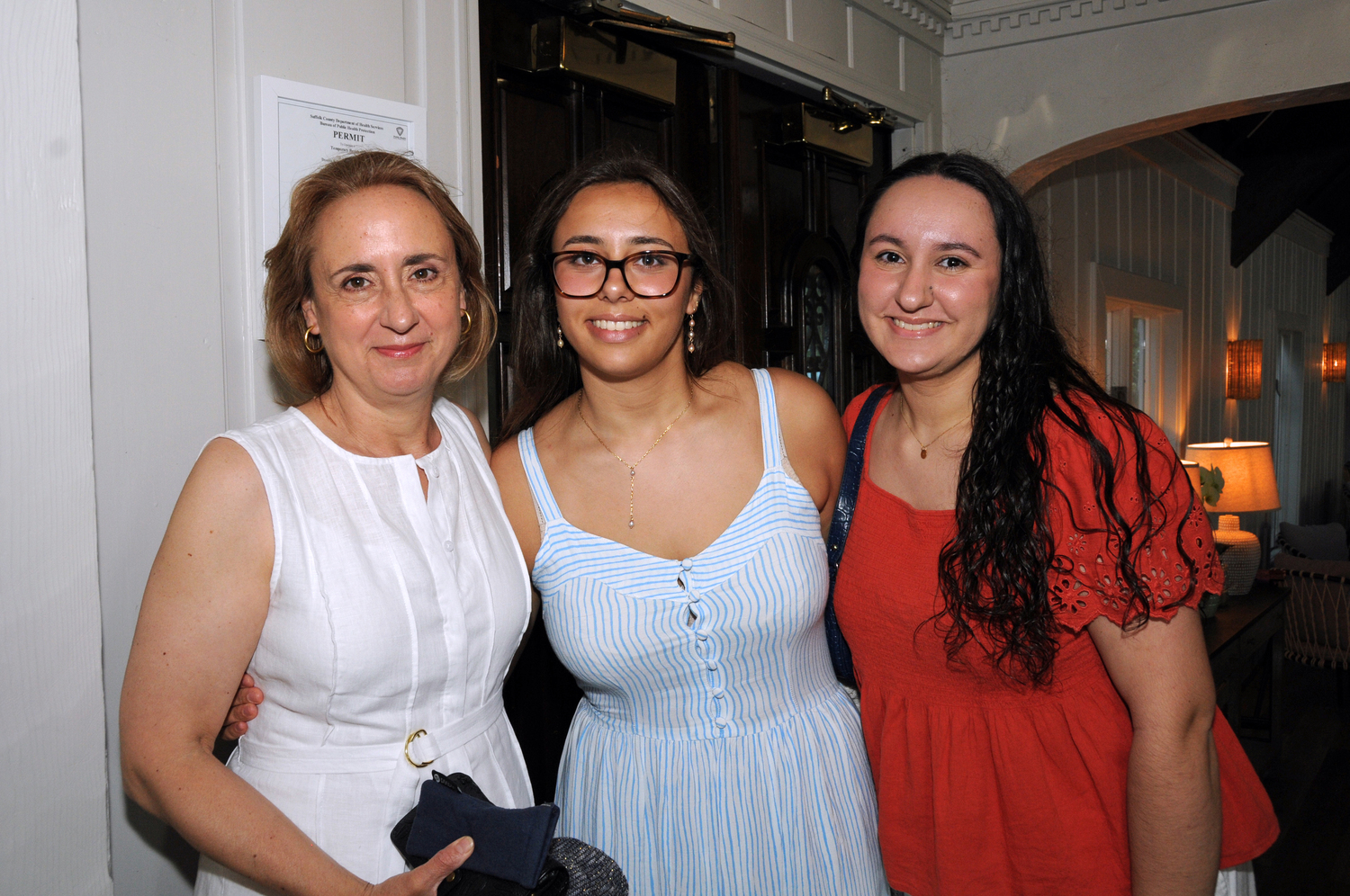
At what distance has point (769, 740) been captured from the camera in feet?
5.27

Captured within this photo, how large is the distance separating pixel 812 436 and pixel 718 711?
0.53 meters

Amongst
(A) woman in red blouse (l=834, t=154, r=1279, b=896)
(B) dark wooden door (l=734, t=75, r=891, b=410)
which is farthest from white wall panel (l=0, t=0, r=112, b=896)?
(B) dark wooden door (l=734, t=75, r=891, b=410)

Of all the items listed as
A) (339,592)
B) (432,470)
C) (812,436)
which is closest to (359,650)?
(339,592)

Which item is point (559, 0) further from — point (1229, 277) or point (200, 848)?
point (1229, 277)

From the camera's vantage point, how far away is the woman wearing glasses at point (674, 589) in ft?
5.19

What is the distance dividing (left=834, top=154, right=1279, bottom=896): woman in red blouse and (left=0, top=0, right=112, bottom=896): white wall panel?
115 cm

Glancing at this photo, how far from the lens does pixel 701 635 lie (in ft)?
5.13

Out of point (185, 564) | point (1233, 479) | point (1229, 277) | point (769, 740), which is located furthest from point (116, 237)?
point (1229, 277)

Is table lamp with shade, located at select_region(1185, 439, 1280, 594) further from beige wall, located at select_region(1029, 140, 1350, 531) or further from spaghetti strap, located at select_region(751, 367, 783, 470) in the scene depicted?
spaghetti strap, located at select_region(751, 367, 783, 470)

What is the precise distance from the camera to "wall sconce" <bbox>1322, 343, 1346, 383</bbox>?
10695 millimetres

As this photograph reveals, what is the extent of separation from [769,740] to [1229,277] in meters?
7.47

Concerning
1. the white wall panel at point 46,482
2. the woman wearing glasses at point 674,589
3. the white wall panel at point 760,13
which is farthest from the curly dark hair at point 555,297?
the white wall panel at point 760,13

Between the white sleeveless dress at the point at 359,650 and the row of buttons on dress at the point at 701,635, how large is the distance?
→ 309mm

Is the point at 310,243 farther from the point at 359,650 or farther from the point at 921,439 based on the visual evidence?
the point at 921,439
